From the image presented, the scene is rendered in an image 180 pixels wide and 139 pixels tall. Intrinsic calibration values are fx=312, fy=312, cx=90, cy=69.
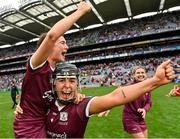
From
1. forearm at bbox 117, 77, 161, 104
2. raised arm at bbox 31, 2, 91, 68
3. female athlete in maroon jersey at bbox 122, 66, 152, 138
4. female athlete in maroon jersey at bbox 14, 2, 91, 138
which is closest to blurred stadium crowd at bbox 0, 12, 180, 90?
female athlete in maroon jersey at bbox 122, 66, 152, 138

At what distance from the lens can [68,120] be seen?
3.09m

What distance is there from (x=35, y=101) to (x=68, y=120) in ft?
1.38

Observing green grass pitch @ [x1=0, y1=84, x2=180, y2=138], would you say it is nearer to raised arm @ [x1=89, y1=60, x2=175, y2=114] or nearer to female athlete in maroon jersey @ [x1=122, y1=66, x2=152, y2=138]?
female athlete in maroon jersey @ [x1=122, y1=66, x2=152, y2=138]

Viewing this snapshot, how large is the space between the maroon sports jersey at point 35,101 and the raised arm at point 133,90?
0.55 m

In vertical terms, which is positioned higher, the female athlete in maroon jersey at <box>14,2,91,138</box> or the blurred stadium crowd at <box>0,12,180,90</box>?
the blurred stadium crowd at <box>0,12,180,90</box>

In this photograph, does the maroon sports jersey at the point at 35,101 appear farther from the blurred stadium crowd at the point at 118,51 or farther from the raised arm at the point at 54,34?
the blurred stadium crowd at the point at 118,51

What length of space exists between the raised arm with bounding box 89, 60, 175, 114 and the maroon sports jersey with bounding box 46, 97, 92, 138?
119 mm

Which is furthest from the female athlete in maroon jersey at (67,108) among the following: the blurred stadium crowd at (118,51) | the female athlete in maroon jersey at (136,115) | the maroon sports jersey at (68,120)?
the blurred stadium crowd at (118,51)

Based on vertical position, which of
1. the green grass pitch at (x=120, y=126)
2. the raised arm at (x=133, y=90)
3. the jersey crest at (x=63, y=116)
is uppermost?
the raised arm at (x=133, y=90)

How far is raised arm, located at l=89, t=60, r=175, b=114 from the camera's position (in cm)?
241

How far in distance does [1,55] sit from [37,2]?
132 feet

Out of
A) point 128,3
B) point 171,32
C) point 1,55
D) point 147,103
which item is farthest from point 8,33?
point 147,103

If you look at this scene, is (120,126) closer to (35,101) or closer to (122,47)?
(35,101)

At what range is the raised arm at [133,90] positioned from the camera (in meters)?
2.41
